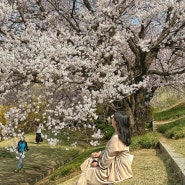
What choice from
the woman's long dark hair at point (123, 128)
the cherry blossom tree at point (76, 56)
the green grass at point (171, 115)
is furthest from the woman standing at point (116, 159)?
the green grass at point (171, 115)

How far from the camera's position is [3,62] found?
1095 cm

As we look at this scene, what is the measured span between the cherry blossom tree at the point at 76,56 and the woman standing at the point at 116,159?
17.9 feet

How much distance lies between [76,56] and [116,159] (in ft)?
21.9

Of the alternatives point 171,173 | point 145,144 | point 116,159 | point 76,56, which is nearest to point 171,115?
point 145,144

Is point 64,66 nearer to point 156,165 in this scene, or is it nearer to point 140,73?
point 156,165

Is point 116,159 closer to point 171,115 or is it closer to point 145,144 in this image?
point 145,144

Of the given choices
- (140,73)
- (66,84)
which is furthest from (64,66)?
(140,73)

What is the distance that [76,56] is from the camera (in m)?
12.2

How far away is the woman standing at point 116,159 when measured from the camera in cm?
590

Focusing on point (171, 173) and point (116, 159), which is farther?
point (171, 173)

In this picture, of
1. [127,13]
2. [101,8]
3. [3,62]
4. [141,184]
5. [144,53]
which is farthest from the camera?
[144,53]

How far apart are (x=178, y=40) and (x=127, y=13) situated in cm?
267

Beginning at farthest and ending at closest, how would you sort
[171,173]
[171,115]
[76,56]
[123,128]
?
[171,115]
[76,56]
[171,173]
[123,128]

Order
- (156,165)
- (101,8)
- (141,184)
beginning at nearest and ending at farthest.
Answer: (141,184) < (156,165) < (101,8)
